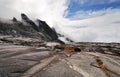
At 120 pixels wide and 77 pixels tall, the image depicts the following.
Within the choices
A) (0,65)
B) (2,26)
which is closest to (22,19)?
(2,26)

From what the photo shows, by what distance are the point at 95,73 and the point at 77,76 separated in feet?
7.23

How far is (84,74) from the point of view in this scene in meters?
14.3

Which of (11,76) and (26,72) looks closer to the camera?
(11,76)

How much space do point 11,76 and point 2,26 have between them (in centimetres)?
13458

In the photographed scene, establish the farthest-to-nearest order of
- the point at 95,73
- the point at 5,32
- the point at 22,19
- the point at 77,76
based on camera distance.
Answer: the point at 22,19
the point at 5,32
the point at 95,73
the point at 77,76

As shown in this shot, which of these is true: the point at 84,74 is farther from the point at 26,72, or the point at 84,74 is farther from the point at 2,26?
the point at 2,26

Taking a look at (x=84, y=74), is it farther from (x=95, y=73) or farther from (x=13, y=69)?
(x=13, y=69)

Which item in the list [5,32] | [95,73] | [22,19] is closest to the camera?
[95,73]

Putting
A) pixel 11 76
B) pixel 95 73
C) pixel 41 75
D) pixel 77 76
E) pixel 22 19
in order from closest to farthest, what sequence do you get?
1. pixel 11 76
2. pixel 41 75
3. pixel 77 76
4. pixel 95 73
5. pixel 22 19

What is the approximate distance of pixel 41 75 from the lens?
499 inches

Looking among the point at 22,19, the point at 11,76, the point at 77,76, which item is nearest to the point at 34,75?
the point at 11,76

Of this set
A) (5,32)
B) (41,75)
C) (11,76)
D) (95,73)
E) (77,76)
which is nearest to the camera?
(11,76)

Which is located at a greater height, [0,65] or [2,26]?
[2,26]

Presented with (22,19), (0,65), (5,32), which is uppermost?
(22,19)
